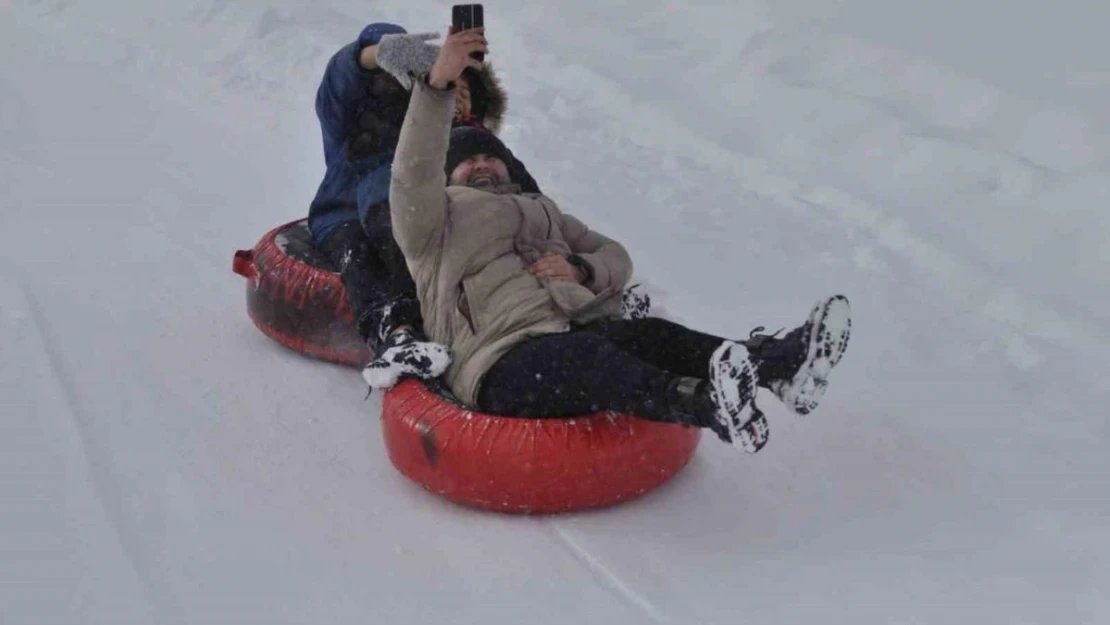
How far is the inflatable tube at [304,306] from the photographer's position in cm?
378

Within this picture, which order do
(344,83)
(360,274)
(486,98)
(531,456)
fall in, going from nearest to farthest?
(531,456), (360,274), (344,83), (486,98)

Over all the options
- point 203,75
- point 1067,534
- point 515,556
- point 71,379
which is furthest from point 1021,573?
point 203,75

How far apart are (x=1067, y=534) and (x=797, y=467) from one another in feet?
2.20

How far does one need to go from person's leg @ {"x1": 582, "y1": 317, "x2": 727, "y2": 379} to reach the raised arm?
0.48m

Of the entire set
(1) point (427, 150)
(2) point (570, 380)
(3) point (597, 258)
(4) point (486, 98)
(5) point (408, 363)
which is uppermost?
(4) point (486, 98)

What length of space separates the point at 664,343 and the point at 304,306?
134 cm

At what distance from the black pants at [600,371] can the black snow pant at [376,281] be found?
472 mm

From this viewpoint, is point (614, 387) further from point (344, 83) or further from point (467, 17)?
point (344, 83)

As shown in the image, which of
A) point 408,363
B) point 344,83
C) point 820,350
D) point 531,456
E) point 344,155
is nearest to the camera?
point 820,350

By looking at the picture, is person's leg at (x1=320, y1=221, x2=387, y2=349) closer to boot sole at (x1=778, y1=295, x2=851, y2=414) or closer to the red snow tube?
the red snow tube

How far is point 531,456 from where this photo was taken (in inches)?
110

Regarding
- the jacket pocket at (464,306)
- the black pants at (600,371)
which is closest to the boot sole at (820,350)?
the black pants at (600,371)

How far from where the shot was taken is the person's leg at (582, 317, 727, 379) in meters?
2.93

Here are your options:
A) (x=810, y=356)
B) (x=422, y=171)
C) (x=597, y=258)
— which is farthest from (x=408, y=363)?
(x=810, y=356)
